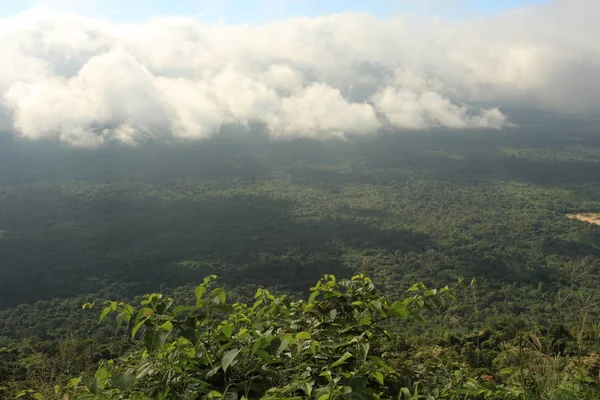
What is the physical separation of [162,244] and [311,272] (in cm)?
4262

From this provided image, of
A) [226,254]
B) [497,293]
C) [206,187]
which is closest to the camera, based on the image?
[497,293]

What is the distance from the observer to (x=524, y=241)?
97.7m

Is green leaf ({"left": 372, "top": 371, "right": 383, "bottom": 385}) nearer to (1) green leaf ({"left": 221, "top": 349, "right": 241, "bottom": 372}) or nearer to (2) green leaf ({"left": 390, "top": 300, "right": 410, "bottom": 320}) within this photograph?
(2) green leaf ({"left": 390, "top": 300, "right": 410, "bottom": 320})

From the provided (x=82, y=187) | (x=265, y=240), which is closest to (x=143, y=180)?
(x=82, y=187)

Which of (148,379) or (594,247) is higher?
(148,379)

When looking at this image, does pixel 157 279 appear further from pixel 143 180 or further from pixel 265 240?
pixel 143 180

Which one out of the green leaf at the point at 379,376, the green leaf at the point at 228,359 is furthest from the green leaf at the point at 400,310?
the green leaf at the point at 228,359

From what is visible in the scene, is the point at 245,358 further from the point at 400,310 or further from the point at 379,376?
the point at 400,310

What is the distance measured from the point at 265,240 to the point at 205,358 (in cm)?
10418

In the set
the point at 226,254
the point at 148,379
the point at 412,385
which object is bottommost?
the point at 226,254

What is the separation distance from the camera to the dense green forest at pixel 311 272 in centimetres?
251

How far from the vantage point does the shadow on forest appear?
73062 mm

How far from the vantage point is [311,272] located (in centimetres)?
7712

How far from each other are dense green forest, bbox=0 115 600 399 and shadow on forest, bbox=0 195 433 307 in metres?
0.58
